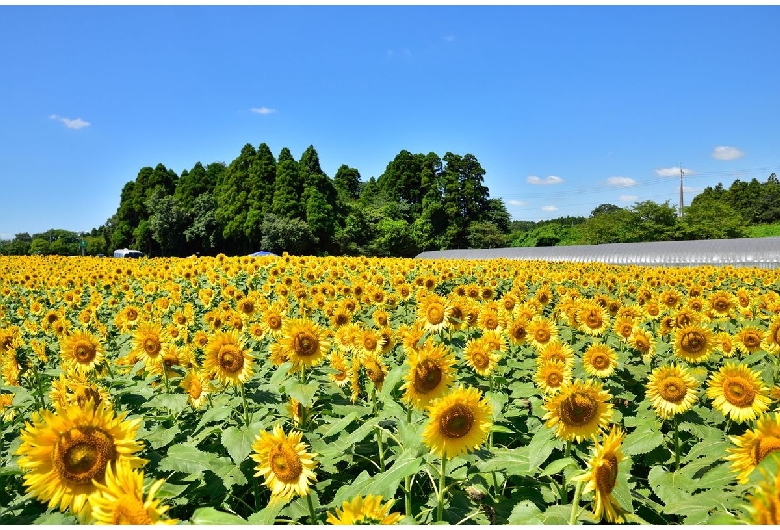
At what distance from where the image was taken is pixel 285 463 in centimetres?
180

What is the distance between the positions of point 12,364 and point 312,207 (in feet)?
131

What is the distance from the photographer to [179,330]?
5.01 m

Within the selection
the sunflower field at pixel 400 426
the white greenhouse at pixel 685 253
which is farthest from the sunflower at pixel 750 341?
the white greenhouse at pixel 685 253

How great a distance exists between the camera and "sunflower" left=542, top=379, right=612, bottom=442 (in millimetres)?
2000

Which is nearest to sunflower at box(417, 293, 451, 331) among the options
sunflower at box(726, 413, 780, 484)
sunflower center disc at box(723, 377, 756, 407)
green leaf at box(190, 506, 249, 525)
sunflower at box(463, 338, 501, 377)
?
sunflower at box(463, 338, 501, 377)

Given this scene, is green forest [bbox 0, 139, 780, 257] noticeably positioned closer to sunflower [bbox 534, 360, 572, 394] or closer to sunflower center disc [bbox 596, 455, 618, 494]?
sunflower [bbox 534, 360, 572, 394]

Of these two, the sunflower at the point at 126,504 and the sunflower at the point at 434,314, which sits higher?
the sunflower at the point at 434,314

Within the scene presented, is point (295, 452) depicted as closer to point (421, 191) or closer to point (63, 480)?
point (63, 480)

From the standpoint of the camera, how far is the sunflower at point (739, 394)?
261 cm

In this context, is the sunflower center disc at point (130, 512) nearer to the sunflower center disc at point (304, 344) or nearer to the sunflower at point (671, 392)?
the sunflower center disc at point (304, 344)

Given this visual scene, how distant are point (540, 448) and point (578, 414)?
229 millimetres

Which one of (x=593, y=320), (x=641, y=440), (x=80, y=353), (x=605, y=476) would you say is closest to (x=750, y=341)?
(x=593, y=320)

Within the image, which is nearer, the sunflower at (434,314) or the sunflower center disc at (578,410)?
the sunflower center disc at (578,410)

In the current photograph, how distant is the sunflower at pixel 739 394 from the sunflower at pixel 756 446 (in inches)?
47.0
